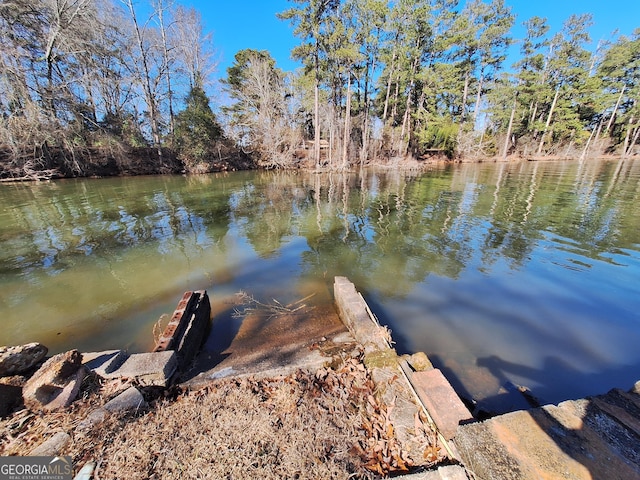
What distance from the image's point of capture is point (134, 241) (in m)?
6.70

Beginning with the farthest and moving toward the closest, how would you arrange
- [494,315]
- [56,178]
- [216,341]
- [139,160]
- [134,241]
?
1. [139,160]
2. [56,178]
3. [134,241]
4. [494,315]
5. [216,341]

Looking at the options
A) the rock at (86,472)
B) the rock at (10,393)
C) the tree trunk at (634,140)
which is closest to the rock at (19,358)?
the rock at (10,393)

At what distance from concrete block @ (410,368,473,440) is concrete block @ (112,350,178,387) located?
2107 millimetres

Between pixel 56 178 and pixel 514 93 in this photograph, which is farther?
pixel 514 93

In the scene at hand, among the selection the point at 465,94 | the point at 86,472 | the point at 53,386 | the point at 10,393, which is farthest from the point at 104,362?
the point at 465,94

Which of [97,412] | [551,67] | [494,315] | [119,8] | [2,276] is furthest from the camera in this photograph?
[551,67]


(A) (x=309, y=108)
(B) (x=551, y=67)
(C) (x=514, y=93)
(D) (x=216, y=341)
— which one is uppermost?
(B) (x=551, y=67)

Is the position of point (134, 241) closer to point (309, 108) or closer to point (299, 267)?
point (299, 267)

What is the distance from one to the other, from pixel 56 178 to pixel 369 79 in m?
29.5

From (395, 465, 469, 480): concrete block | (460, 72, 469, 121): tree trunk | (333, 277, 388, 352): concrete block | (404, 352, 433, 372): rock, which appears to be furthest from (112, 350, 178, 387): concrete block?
(460, 72, 469, 121): tree trunk

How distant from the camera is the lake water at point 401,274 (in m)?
3.06

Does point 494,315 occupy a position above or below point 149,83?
below

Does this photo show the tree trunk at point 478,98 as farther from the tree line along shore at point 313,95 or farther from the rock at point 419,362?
the rock at point 419,362

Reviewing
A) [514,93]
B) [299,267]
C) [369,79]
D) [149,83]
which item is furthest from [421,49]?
[299,267]
